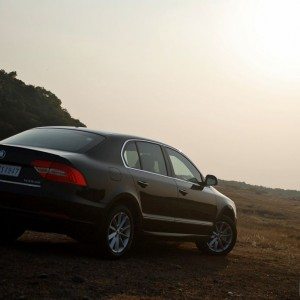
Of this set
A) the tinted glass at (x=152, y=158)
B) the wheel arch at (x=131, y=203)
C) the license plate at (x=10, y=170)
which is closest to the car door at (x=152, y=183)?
the tinted glass at (x=152, y=158)

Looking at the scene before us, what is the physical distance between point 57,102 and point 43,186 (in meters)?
45.0

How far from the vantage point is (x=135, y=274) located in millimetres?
7289

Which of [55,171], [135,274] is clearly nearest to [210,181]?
[135,274]

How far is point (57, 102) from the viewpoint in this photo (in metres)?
51.5

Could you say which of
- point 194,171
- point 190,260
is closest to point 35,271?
point 190,260

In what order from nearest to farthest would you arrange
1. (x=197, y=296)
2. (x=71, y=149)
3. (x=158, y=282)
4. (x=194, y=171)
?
1. (x=197, y=296)
2. (x=158, y=282)
3. (x=71, y=149)
4. (x=194, y=171)

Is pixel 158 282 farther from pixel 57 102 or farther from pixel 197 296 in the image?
pixel 57 102

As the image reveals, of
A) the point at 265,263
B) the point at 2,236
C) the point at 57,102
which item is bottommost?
the point at 2,236

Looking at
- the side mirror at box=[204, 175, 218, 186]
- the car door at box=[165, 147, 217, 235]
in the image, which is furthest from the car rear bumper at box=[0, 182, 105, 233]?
the side mirror at box=[204, 175, 218, 186]

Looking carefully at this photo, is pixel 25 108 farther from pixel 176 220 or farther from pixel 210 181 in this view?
pixel 176 220

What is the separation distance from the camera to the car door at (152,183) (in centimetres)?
842

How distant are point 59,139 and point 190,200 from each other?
261cm

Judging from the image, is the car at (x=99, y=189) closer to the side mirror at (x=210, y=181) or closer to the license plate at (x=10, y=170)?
the license plate at (x=10, y=170)

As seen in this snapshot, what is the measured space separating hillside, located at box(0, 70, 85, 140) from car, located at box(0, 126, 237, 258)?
3081cm
